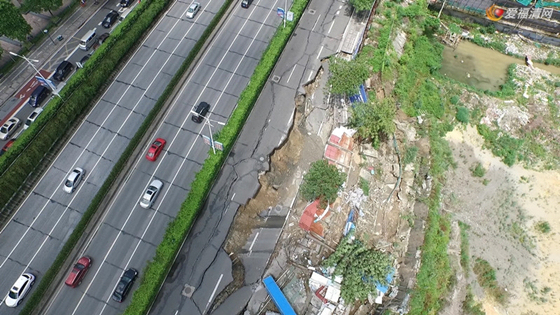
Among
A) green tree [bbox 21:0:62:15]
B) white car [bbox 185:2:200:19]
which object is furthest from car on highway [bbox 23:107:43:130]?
white car [bbox 185:2:200:19]

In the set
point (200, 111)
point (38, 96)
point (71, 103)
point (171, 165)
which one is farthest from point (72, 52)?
point (171, 165)

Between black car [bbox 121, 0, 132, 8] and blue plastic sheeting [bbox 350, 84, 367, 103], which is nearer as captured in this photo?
blue plastic sheeting [bbox 350, 84, 367, 103]

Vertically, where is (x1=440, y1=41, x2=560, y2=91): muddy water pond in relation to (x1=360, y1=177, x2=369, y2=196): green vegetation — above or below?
above

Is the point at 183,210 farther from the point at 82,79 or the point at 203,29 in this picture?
the point at 203,29

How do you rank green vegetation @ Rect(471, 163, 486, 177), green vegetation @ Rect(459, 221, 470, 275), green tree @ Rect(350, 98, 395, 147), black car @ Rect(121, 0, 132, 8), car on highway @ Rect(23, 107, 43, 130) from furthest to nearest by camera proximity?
black car @ Rect(121, 0, 132, 8)
green vegetation @ Rect(471, 163, 486, 177)
car on highway @ Rect(23, 107, 43, 130)
green tree @ Rect(350, 98, 395, 147)
green vegetation @ Rect(459, 221, 470, 275)

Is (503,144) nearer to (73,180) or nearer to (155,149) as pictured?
(155,149)

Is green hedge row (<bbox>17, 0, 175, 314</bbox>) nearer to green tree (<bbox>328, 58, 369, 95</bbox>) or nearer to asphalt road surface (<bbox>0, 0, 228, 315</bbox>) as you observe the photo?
asphalt road surface (<bbox>0, 0, 228, 315</bbox>)

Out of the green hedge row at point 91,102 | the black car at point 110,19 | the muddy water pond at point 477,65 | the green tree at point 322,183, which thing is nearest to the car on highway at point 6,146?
the green hedge row at point 91,102

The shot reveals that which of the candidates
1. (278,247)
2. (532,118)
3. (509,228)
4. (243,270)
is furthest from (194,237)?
(532,118)
